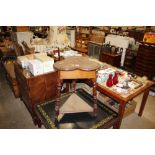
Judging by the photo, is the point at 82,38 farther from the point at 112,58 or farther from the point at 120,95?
the point at 120,95

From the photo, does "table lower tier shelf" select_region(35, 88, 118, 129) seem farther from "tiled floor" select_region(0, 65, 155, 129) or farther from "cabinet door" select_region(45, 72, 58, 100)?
"tiled floor" select_region(0, 65, 155, 129)

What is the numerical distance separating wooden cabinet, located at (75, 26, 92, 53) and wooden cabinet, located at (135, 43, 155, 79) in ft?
9.09

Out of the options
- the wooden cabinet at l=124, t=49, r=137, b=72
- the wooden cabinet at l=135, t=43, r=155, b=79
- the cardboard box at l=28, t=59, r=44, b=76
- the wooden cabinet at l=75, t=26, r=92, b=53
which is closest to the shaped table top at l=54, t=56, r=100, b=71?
the cardboard box at l=28, t=59, r=44, b=76

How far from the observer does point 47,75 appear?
2516 millimetres

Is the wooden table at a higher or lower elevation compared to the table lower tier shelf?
higher

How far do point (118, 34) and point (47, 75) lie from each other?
4090 millimetres

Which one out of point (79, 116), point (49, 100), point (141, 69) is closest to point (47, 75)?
point (49, 100)

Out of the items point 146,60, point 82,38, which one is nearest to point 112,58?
point 146,60

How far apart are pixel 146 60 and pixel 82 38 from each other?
3504 mm

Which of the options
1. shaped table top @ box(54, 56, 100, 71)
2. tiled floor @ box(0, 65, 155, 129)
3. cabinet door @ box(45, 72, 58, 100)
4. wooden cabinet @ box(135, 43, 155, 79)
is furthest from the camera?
wooden cabinet @ box(135, 43, 155, 79)

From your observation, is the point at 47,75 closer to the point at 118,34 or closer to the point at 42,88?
the point at 42,88

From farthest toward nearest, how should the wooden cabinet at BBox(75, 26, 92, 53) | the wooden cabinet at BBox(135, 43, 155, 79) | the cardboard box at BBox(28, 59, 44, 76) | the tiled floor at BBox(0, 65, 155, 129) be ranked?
the wooden cabinet at BBox(75, 26, 92, 53) → the wooden cabinet at BBox(135, 43, 155, 79) → the tiled floor at BBox(0, 65, 155, 129) → the cardboard box at BBox(28, 59, 44, 76)

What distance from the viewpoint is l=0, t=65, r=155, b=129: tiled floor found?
9.11ft

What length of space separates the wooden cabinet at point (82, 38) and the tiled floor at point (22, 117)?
4.01 meters
